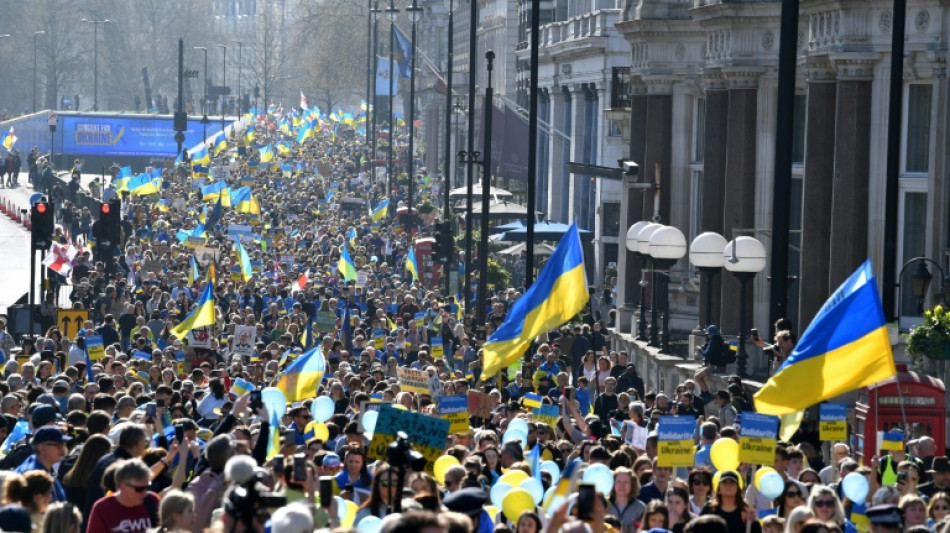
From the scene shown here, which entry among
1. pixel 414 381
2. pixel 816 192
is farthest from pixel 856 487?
pixel 816 192

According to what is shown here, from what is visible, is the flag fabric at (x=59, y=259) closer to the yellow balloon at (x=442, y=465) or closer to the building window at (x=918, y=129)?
the building window at (x=918, y=129)

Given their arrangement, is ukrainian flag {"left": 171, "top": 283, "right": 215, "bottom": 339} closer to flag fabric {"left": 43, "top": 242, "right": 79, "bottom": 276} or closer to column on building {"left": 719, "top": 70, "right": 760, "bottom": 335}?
column on building {"left": 719, "top": 70, "right": 760, "bottom": 335}

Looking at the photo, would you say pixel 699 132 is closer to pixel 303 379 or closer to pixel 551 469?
pixel 303 379

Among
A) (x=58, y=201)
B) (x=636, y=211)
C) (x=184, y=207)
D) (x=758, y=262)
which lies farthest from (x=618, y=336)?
(x=58, y=201)

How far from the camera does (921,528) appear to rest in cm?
1061

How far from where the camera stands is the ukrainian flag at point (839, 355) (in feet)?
45.4

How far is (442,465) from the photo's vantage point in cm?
1430

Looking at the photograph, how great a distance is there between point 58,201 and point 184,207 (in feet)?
32.2

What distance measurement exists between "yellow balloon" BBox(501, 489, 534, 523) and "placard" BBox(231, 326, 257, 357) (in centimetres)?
1653

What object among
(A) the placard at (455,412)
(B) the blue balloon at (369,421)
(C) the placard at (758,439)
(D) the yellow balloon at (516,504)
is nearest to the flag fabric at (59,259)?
(A) the placard at (455,412)

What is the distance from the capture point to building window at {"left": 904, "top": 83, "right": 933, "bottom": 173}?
2444 centimetres

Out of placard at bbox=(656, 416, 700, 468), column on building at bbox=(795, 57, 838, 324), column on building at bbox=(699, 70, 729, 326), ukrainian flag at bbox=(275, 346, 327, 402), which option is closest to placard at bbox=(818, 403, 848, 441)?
placard at bbox=(656, 416, 700, 468)

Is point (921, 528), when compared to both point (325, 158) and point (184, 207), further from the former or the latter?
point (325, 158)

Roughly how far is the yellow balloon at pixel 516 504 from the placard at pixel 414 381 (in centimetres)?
991
